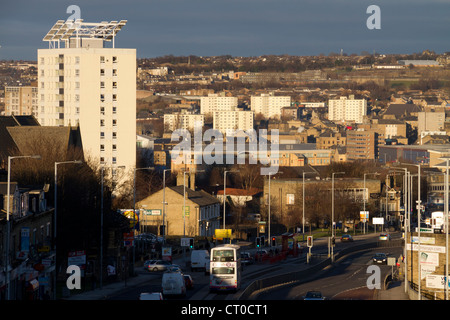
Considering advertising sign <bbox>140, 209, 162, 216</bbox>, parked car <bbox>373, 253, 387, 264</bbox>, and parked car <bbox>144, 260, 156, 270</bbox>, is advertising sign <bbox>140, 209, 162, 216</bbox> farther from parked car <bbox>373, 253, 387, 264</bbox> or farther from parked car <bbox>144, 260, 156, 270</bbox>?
parked car <bbox>373, 253, 387, 264</bbox>

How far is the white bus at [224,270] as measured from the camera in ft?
193

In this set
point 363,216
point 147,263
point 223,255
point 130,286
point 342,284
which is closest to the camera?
point 223,255

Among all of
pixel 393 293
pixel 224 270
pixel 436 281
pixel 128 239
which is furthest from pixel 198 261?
pixel 436 281

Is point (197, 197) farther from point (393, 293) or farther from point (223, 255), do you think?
point (223, 255)

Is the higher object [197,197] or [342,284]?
[197,197]

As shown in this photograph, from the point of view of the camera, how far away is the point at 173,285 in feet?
181

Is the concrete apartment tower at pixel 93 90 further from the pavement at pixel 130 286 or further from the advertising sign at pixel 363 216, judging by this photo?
the pavement at pixel 130 286

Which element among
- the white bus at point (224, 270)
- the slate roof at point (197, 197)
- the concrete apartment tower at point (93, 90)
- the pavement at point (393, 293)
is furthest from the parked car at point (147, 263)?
the concrete apartment tower at point (93, 90)

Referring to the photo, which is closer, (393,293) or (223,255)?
(223,255)

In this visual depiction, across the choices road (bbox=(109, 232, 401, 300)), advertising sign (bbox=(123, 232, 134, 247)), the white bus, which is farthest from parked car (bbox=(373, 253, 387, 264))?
the white bus

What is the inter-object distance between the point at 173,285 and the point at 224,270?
4.78 metres

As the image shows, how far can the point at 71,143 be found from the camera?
101938mm
